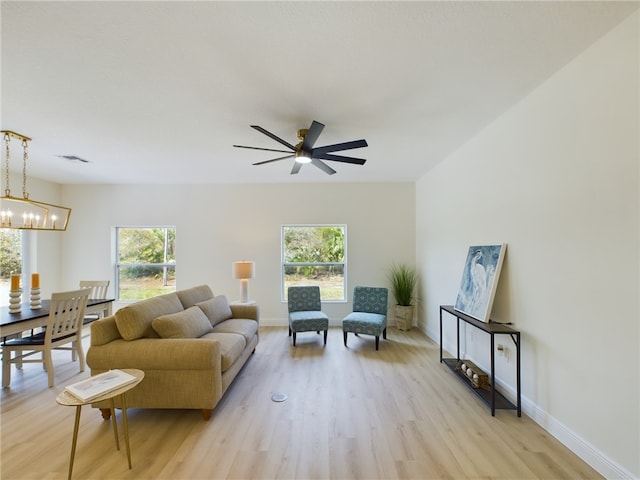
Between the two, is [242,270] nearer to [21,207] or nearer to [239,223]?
[239,223]

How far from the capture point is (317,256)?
5445 mm

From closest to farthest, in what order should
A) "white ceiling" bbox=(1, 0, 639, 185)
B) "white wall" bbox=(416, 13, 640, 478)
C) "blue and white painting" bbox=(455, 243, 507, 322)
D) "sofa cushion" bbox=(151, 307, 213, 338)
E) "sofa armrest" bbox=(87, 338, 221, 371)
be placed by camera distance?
"white ceiling" bbox=(1, 0, 639, 185)
"white wall" bbox=(416, 13, 640, 478)
"sofa armrest" bbox=(87, 338, 221, 371)
"sofa cushion" bbox=(151, 307, 213, 338)
"blue and white painting" bbox=(455, 243, 507, 322)

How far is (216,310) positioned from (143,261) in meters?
2.84

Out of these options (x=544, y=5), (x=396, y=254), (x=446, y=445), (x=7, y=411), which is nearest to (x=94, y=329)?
(x=7, y=411)

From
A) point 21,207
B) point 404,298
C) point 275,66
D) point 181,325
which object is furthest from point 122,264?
point 404,298

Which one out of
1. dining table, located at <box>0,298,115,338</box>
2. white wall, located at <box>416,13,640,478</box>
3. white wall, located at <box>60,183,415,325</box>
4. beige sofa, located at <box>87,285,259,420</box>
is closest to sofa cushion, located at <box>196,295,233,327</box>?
beige sofa, located at <box>87,285,259,420</box>

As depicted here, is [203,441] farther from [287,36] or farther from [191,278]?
[191,278]

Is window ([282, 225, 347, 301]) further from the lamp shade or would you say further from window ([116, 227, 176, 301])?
window ([116, 227, 176, 301])

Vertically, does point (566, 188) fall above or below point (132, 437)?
above

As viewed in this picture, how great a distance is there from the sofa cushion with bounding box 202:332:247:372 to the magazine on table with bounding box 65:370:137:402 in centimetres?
72

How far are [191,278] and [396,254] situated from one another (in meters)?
3.96

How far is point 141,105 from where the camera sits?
2.46 m

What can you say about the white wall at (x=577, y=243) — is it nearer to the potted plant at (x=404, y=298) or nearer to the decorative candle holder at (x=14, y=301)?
the potted plant at (x=404, y=298)

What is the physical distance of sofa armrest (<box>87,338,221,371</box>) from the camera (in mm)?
2326
